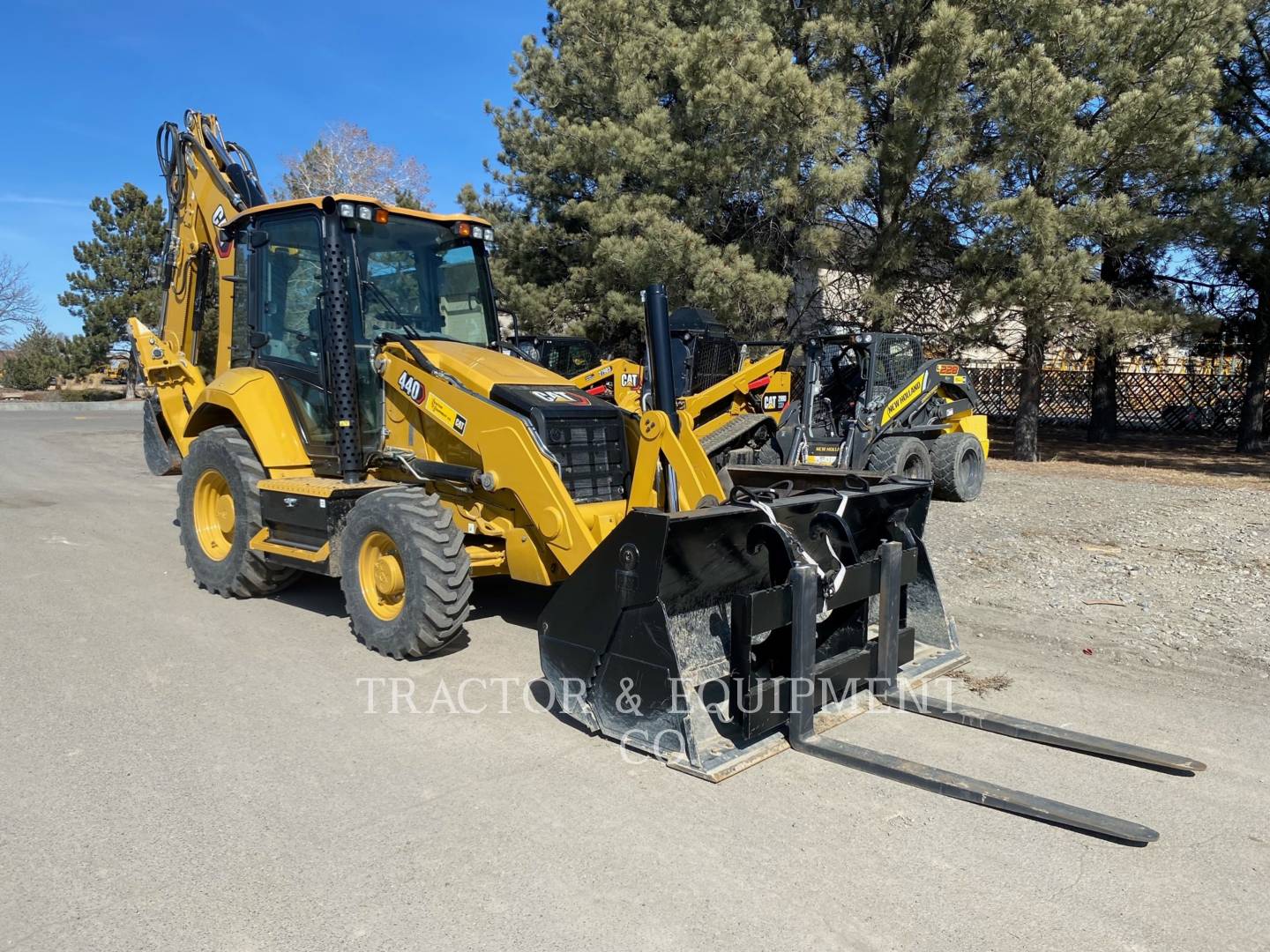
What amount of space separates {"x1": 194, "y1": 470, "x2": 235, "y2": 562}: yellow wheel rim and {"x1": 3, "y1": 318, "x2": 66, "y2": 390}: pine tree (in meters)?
37.0

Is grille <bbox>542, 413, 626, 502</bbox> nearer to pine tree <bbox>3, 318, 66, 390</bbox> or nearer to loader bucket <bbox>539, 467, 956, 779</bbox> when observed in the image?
loader bucket <bbox>539, 467, 956, 779</bbox>

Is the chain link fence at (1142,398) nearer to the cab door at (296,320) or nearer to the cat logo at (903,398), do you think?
the cat logo at (903,398)

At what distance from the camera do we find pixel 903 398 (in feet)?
41.0

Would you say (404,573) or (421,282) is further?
(421,282)

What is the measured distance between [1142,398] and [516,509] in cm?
2637

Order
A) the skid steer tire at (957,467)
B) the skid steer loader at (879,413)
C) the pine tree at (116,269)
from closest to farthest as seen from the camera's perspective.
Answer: the skid steer loader at (879,413) → the skid steer tire at (957,467) → the pine tree at (116,269)

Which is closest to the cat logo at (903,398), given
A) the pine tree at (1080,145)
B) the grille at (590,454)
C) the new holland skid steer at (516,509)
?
the pine tree at (1080,145)

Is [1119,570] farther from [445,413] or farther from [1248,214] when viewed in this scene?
[1248,214]

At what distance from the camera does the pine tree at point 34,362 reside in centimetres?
4100

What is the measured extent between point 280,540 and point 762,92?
1184cm

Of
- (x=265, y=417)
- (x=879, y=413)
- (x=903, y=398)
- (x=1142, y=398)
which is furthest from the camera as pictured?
(x=1142, y=398)

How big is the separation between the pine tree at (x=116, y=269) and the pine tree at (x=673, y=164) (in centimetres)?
2054

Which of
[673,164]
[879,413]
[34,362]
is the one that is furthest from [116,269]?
[879,413]

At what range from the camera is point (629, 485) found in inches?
245
